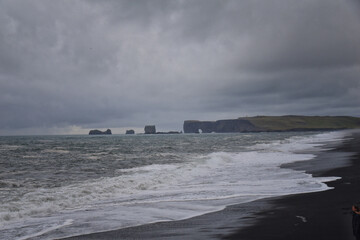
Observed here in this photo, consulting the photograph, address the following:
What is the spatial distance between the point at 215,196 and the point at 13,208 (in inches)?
301

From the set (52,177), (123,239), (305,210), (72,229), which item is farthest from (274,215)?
(52,177)

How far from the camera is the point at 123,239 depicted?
7.78 m

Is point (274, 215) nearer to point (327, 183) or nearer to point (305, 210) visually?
point (305, 210)

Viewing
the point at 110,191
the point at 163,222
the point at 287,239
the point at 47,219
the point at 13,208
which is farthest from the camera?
the point at 110,191

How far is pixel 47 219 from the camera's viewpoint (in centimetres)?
1023

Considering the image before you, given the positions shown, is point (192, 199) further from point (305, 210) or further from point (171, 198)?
point (305, 210)

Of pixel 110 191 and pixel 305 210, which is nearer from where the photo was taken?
pixel 305 210

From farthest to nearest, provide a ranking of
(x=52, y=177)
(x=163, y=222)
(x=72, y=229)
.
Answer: (x=52, y=177), (x=163, y=222), (x=72, y=229)

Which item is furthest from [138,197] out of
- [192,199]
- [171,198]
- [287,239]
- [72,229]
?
[287,239]

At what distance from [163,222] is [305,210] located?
439cm

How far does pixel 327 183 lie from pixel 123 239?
11.3m

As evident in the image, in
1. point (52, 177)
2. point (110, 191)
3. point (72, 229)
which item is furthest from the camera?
point (52, 177)

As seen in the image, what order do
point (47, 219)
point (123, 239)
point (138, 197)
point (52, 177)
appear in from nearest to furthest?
point (123, 239)
point (47, 219)
point (138, 197)
point (52, 177)

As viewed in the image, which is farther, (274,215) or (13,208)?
(13,208)
